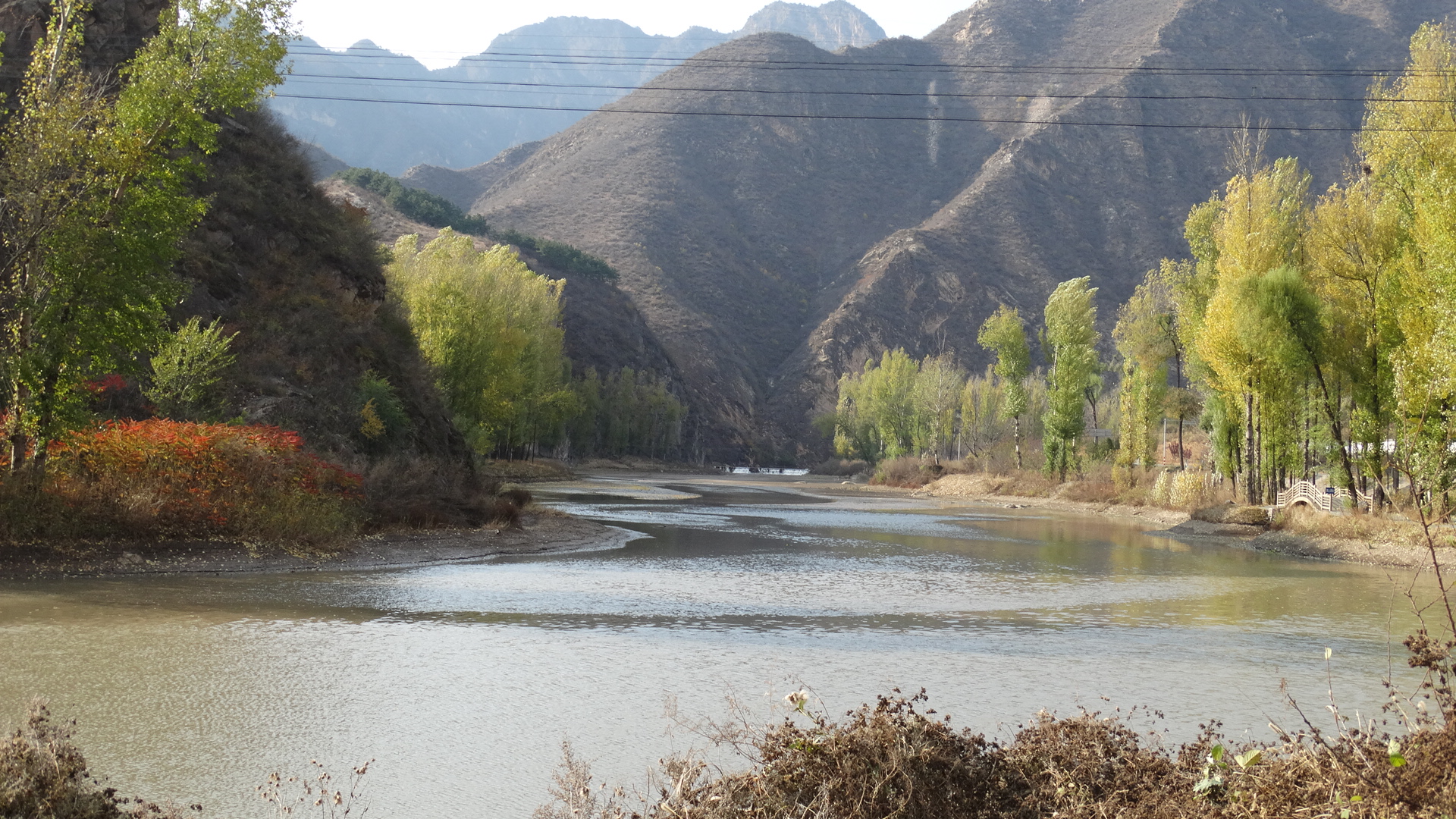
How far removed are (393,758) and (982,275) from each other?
136138mm

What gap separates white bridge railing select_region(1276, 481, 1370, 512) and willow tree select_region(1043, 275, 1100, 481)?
22.3 m

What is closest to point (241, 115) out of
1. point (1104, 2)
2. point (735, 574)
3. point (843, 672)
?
point (735, 574)

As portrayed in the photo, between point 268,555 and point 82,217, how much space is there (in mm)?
6826

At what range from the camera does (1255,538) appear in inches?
1359

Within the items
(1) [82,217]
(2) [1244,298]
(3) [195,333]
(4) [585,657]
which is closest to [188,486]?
(3) [195,333]

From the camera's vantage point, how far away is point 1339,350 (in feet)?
111

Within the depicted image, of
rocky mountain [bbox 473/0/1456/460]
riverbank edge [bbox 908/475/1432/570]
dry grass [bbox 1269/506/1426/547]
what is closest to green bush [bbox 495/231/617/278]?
rocky mountain [bbox 473/0/1456/460]

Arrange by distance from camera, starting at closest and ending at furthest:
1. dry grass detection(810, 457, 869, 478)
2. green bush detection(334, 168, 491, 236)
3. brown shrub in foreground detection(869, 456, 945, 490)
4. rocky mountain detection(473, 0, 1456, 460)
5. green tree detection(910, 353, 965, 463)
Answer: brown shrub in foreground detection(869, 456, 945, 490)
green tree detection(910, 353, 965, 463)
green bush detection(334, 168, 491, 236)
dry grass detection(810, 457, 869, 478)
rocky mountain detection(473, 0, 1456, 460)

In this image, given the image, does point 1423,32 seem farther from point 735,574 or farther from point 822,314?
point 822,314

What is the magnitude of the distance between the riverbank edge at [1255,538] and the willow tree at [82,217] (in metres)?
22.2

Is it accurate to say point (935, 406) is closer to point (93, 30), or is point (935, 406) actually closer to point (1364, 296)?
point (1364, 296)

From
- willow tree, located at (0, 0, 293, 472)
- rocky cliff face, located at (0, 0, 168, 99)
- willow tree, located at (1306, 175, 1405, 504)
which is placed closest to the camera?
willow tree, located at (0, 0, 293, 472)

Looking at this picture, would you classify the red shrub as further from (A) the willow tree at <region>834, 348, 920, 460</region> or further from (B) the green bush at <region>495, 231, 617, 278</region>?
(B) the green bush at <region>495, 231, 617, 278</region>

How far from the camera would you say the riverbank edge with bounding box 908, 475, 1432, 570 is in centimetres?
2792
